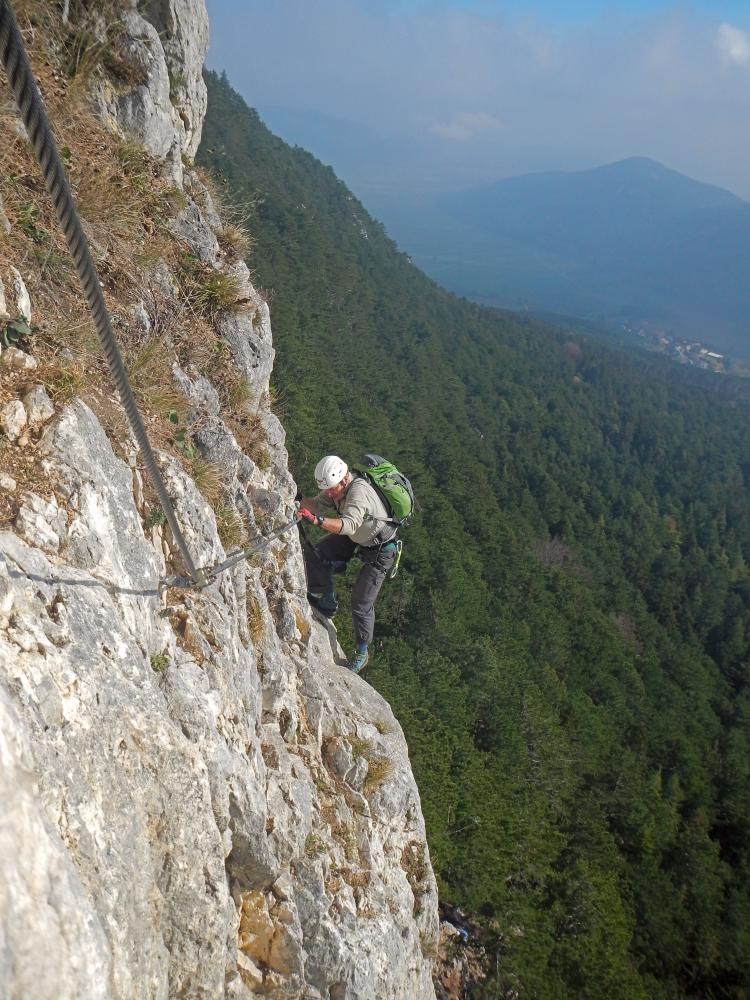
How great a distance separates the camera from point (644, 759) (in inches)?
1823

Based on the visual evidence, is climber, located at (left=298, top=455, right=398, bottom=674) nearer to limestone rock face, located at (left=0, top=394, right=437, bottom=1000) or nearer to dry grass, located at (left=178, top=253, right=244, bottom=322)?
limestone rock face, located at (left=0, top=394, right=437, bottom=1000)

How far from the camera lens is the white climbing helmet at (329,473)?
7281mm

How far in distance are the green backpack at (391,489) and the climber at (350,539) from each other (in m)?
0.08

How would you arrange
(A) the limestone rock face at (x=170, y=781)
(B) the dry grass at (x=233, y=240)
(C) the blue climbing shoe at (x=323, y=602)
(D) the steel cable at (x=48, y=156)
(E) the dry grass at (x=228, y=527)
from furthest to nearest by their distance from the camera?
(C) the blue climbing shoe at (x=323, y=602) < (B) the dry grass at (x=233, y=240) < (E) the dry grass at (x=228, y=527) < (A) the limestone rock face at (x=170, y=781) < (D) the steel cable at (x=48, y=156)

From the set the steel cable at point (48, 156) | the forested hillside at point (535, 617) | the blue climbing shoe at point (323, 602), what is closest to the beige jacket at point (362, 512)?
the blue climbing shoe at point (323, 602)

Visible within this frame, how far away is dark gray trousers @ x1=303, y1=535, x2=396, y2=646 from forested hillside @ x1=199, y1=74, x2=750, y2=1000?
4667 mm

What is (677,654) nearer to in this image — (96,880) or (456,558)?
(456,558)

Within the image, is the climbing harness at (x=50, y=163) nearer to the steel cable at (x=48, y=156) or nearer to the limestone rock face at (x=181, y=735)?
the steel cable at (x=48, y=156)

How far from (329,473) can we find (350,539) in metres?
1.57

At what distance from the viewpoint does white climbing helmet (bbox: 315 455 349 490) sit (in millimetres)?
7281

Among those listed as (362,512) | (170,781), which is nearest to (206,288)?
(362,512)

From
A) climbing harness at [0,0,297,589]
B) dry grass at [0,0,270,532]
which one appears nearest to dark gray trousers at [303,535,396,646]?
dry grass at [0,0,270,532]

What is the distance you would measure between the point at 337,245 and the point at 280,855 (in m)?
86.8

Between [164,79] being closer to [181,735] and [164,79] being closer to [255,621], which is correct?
[255,621]
